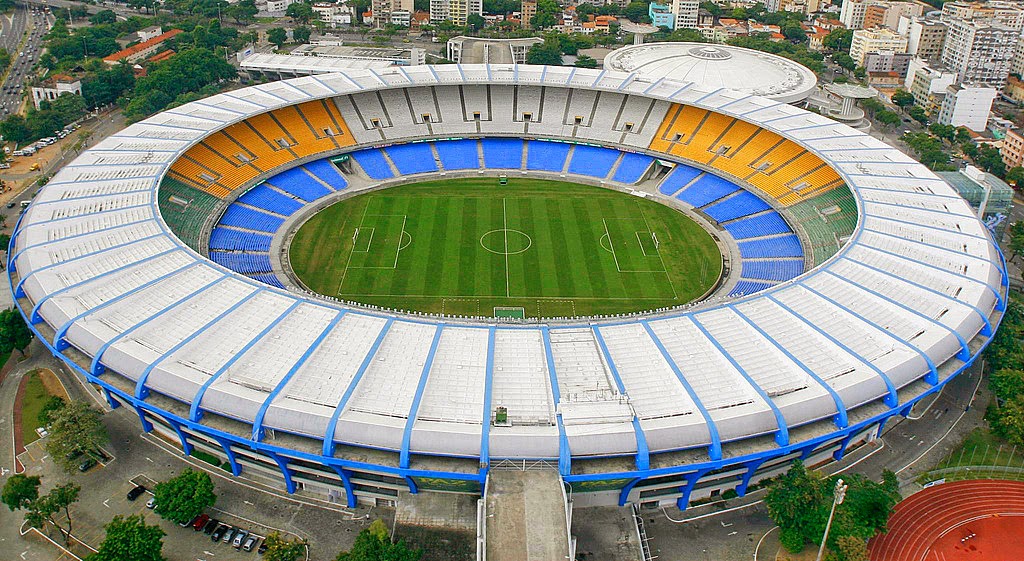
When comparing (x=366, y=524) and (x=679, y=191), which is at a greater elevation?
(x=679, y=191)

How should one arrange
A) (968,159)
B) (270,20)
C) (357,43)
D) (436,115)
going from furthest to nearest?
(270,20) → (357,43) → (968,159) → (436,115)

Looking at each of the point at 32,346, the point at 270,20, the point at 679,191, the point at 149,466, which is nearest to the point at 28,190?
the point at 32,346

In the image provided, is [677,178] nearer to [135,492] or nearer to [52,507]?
[135,492]

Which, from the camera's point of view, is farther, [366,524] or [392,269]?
[392,269]

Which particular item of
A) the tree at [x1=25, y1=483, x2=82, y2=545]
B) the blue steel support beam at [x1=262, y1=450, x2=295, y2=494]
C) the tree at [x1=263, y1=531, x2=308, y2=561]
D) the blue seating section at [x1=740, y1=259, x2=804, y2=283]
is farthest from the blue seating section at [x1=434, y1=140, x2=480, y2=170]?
the tree at [x1=263, y1=531, x2=308, y2=561]

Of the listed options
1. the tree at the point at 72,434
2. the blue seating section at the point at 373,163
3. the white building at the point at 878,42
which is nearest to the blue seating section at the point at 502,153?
the blue seating section at the point at 373,163

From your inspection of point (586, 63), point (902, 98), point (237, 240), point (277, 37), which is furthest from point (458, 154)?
point (277, 37)

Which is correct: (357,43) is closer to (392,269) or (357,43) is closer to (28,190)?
(28,190)

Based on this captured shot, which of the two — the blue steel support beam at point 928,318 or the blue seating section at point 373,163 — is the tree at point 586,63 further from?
the blue steel support beam at point 928,318
